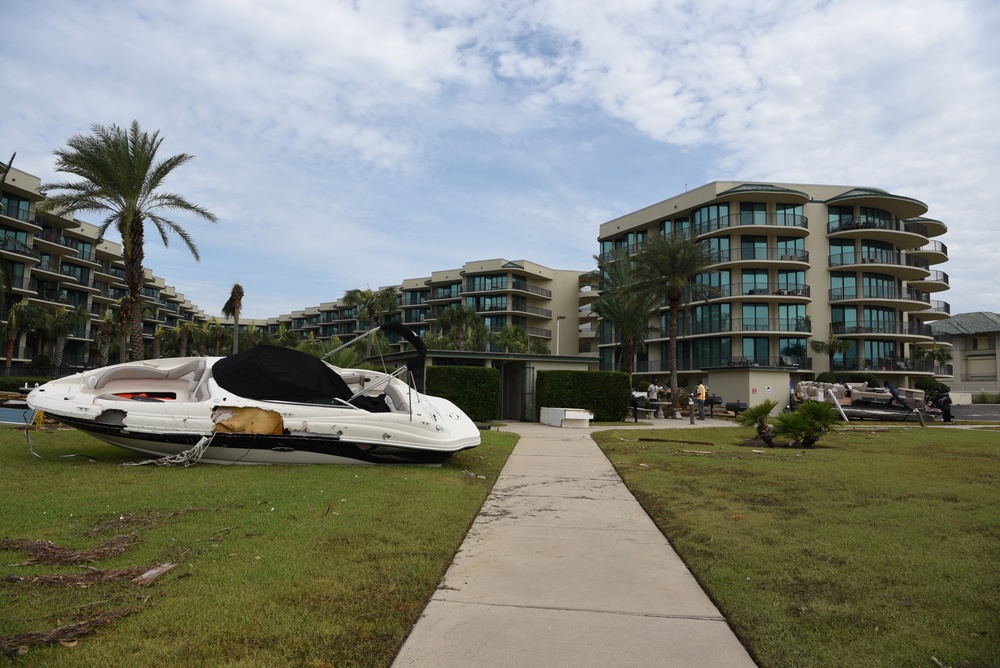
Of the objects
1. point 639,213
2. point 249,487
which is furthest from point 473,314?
point 249,487

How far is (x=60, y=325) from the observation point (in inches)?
2140

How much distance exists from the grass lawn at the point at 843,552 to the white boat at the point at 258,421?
3.40m

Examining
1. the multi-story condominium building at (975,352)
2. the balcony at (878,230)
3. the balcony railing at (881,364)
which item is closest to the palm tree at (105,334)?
the balcony railing at (881,364)

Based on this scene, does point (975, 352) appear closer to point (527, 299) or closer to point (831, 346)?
point (831, 346)

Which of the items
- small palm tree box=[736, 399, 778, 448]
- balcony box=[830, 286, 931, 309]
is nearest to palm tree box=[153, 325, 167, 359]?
balcony box=[830, 286, 931, 309]

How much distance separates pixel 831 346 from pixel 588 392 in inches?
1370

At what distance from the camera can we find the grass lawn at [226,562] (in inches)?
128

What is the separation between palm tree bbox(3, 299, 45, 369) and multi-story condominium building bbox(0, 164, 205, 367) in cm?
100

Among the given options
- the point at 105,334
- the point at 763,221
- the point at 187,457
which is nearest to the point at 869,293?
the point at 763,221

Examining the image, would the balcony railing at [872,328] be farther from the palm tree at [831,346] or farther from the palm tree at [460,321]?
the palm tree at [460,321]

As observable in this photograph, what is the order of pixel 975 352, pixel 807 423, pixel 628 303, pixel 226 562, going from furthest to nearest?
1. pixel 975 352
2. pixel 628 303
3. pixel 807 423
4. pixel 226 562

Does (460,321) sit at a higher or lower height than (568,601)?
higher

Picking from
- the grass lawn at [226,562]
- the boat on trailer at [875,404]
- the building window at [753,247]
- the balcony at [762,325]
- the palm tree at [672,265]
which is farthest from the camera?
the building window at [753,247]

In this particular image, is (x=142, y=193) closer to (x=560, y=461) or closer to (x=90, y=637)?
(x=560, y=461)
